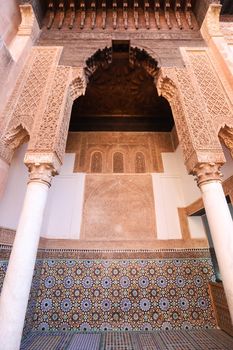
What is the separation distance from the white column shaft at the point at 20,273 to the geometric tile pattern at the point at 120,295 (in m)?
1.64

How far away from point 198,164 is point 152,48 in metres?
2.39

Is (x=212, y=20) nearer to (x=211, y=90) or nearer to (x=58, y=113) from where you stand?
(x=211, y=90)

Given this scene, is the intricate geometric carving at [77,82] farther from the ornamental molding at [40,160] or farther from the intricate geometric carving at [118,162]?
the intricate geometric carving at [118,162]

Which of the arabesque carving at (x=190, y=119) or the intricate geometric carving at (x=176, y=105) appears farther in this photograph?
the intricate geometric carving at (x=176, y=105)

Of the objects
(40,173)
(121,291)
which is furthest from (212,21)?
(121,291)

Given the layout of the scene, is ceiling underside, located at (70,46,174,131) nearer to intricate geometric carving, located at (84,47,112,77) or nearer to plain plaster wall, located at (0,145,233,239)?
intricate geometric carving, located at (84,47,112,77)

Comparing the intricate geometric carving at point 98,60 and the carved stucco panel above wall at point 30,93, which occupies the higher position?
the intricate geometric carving at point 98,60

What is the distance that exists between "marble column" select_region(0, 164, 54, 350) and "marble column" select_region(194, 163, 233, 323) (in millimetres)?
1829

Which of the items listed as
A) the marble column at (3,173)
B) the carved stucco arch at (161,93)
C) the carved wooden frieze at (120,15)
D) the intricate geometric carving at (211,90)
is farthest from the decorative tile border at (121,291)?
the carved wooden frieze at (120,15)

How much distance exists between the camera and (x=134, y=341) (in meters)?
2.71

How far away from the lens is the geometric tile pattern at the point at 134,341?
247 centimetres

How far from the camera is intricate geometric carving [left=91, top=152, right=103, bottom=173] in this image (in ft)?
14.7

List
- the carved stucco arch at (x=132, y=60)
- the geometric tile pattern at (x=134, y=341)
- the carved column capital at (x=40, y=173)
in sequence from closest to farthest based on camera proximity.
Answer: the carved column capital at (x=40, y=173) → the geometric tile pattern at (x=134, y=341) → the carved stucco arch at (x=132, y=60)

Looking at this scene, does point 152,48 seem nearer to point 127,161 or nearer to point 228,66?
point 228,66
